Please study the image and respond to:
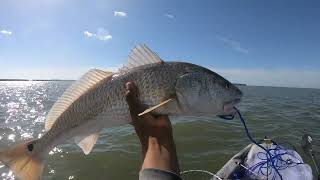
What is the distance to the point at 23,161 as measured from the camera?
3.68m

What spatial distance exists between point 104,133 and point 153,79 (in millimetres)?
12714

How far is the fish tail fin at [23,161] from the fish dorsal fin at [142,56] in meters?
1.35

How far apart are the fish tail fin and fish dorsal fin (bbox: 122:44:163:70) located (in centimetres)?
135

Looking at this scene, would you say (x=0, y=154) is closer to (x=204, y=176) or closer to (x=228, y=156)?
(x=204, y=176)

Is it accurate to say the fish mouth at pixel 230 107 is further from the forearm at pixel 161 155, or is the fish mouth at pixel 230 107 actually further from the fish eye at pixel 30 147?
the fish eye at pixel 30 147

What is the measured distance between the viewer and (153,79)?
11.1 ft

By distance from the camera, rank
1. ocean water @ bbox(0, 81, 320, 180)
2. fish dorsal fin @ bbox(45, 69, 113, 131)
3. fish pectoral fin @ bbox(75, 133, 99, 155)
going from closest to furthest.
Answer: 1. fish dorsal fin @ bbox(45, 69, 113, 131)
2. fish pectoral fin @ bbox(75, 133, 99, 155)
3. ocean water @ bbox(0, 81, 320, 180)

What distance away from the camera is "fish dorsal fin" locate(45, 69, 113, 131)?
12.2ft

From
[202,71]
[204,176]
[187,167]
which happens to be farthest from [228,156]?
[202,71]

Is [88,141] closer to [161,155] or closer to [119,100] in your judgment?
[119,100]

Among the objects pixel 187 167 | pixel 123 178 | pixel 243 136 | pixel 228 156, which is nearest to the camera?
pixel 123 178

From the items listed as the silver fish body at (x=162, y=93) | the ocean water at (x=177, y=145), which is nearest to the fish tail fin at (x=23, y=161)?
the silver fish body at (x=162, y=93)

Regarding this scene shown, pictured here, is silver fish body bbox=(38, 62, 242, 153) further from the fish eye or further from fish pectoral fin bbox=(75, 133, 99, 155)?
the fish eye

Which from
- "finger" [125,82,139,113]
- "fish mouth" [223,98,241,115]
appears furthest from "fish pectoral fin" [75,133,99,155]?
"fish mouth" [223,98,241,115]
